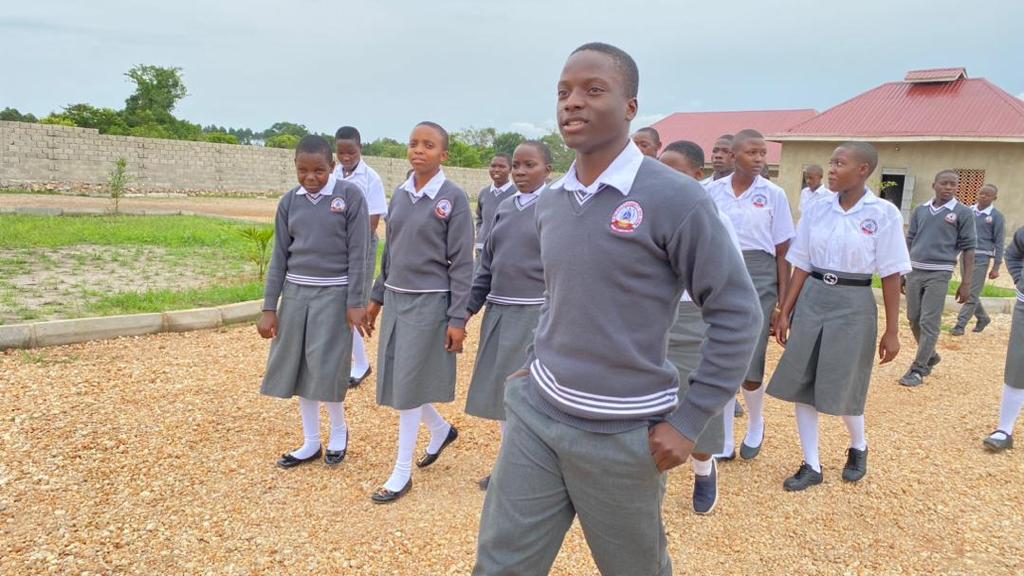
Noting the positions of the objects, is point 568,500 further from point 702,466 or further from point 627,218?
point 702,466

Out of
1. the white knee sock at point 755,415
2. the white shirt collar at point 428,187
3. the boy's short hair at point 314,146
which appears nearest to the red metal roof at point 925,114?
the white knee sock at point 755,415

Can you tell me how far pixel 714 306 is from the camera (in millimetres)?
1758

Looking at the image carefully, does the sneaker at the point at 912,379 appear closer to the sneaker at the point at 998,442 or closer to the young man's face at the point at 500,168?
the sneaker at the point at 998,442

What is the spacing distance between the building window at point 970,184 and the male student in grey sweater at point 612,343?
721 inches

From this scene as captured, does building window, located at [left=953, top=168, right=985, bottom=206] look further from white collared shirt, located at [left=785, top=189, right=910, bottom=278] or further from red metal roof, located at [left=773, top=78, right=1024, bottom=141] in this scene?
white collared shirt, located at [left=785, top=189, right=910, bottom=278]

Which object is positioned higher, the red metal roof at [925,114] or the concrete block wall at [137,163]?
the red metal roof at [925,114]

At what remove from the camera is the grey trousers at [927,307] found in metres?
6.41

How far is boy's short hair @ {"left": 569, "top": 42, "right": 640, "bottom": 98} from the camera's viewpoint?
1.87 metres

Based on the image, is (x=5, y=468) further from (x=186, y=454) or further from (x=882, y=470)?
(x=882, y=470)

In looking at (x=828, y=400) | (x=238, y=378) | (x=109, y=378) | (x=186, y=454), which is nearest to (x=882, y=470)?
(x=828, y=400)

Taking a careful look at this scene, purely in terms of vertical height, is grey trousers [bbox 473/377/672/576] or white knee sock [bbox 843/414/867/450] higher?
grey trousers [bbox 473/377/672/576]

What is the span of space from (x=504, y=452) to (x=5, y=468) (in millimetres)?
3262

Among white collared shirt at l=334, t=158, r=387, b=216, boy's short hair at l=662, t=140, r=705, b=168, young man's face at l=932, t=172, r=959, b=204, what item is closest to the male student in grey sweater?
boy's short hair at l=662, t=140, r=705, b=168

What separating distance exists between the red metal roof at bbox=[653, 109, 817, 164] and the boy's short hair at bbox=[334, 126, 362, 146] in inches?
851
